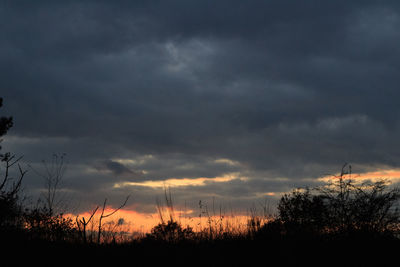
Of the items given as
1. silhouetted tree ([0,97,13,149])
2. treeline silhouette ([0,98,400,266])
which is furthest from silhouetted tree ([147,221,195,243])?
silhouetted tree ([0,97,13,149])

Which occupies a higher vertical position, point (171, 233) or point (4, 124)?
point (4, 124)

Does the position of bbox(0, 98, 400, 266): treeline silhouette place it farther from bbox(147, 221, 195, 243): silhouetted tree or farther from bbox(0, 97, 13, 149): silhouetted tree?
bbox(0, 97, 13, 149): silhouetted tree

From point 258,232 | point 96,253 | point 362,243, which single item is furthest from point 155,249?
point 362,243

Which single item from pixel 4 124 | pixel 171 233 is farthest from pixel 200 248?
pixel 4 124

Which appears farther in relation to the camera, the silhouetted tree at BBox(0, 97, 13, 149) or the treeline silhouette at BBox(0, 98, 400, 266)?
the silhouetted tree at BBox(0, 97, 13, 149)

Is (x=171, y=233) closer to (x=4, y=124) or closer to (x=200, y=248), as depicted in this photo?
(x=200, y=248)

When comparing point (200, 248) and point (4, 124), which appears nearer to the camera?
point (200, 248)

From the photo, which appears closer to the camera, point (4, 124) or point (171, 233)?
point (171, 233)

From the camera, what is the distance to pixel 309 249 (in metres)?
10.0

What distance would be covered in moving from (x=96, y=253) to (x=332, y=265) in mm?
5483

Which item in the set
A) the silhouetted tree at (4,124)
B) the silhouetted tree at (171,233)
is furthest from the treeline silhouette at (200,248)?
the silhouetted tree at (4,124)

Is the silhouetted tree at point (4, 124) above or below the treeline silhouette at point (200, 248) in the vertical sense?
above

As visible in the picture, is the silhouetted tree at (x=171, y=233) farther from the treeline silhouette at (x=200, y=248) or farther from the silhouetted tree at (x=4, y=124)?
the silhouetted tree at (x=4, y=124)

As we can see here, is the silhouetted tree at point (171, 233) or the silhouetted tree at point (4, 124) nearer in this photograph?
the silhouetted tree at point (171, 233)
